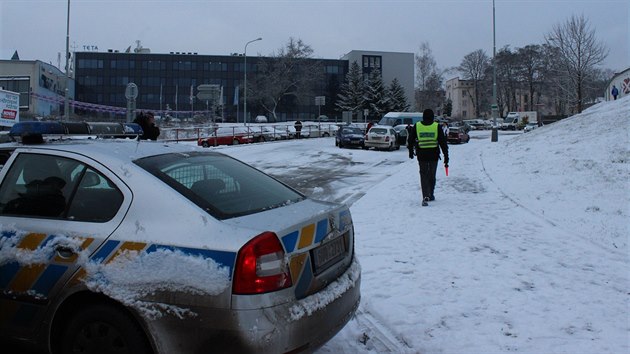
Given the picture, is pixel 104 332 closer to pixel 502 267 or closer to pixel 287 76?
pixel 502 267

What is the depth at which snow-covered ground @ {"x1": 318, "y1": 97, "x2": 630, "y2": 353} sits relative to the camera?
3.87m

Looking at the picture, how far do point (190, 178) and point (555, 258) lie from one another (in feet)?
14.8

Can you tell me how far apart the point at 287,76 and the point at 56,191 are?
82007mm

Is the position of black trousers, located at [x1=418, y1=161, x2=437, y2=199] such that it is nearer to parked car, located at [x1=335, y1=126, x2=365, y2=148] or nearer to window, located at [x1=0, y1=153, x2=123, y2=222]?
window, located at [x1=0, y1=153, x2=123, y2=222]

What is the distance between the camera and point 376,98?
78.3 metres

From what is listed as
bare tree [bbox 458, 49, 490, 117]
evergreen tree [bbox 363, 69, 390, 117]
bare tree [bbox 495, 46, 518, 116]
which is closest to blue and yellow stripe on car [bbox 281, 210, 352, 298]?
evergreen tree [bbox 363, 69, 390, 117]

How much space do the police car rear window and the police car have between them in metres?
0.02

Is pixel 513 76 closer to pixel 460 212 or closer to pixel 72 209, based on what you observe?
pixel 460 212

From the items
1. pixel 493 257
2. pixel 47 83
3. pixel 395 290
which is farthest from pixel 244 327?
pixel 47 83

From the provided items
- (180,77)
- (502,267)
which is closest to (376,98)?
(180,77)

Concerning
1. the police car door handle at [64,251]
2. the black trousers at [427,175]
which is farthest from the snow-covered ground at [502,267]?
the police car door handle at [64,251]

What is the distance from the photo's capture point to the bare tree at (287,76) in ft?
270

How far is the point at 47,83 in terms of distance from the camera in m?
69.0

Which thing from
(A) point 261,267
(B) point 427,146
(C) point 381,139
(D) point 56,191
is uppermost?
(C) point 381,139
